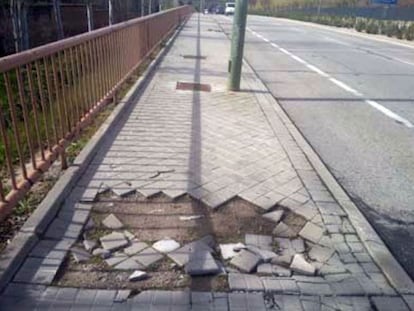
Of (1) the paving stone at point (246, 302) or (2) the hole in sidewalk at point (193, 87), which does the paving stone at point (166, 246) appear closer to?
(1) the paving stone at point (246, 302)

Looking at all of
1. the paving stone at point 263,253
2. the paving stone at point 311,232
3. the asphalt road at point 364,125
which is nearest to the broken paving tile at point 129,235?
the paving stone at point 263,253

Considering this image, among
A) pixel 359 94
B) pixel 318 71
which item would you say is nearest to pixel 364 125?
pixel 359 94

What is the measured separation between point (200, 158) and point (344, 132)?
2.58 metres

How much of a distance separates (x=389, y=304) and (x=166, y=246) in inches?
62.1

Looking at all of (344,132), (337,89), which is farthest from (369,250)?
(337,89)

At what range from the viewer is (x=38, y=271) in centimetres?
279

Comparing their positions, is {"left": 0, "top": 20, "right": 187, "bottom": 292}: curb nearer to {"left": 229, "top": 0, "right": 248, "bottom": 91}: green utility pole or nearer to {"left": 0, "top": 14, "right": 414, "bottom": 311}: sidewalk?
{"left": 0, "top": 14, "right": 414, "bottom": 311}: sidewalk

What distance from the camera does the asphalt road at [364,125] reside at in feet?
13.0

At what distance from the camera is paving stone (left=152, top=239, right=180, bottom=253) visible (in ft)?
10.2

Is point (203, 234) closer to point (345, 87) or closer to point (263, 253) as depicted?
point (263, 253)

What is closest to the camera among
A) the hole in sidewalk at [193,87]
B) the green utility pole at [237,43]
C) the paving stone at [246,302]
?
the paving stone at [246,302]

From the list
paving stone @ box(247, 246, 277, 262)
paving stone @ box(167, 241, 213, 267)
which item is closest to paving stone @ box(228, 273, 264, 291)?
paving stone @ box(247, 246, 277, 262)

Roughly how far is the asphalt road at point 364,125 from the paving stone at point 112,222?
2.20 metres

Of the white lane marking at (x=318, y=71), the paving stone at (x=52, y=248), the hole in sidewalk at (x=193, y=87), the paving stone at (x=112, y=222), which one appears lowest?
the white lane marking at (x=318, y=71)
